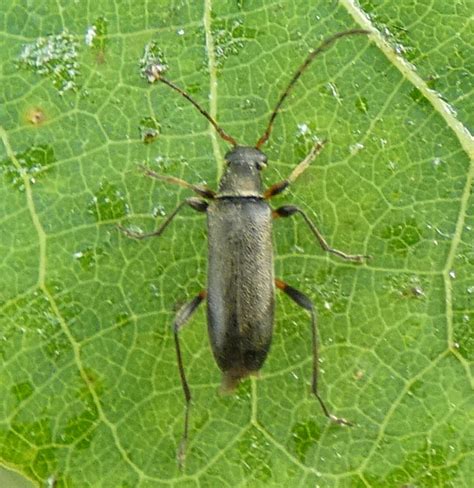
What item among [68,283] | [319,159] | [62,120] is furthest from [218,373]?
[62,120]

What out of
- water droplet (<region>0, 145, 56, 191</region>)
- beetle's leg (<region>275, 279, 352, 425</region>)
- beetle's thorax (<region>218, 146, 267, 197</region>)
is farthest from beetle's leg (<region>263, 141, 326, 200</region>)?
water droplet (<region>0, 145, 56, 191</region>)

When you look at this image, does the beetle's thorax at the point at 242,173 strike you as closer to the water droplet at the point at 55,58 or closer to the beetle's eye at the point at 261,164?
the beetle's eye at the point at 261,164

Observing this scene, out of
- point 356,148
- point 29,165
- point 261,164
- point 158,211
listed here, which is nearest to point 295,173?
point 261,164

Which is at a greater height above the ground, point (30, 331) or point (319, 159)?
point (319, 159)

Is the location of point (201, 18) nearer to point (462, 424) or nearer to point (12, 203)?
point (12, 203)

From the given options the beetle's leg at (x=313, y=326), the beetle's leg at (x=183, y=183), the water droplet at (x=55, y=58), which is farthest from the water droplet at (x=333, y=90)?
the water droplet at (x=55, y=58)

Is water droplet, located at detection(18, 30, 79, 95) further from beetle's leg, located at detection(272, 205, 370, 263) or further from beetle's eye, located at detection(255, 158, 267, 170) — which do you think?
beetle's leg, located at detection(272, 205, 370, 263)

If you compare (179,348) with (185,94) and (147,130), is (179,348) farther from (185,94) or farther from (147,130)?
(185,94)
